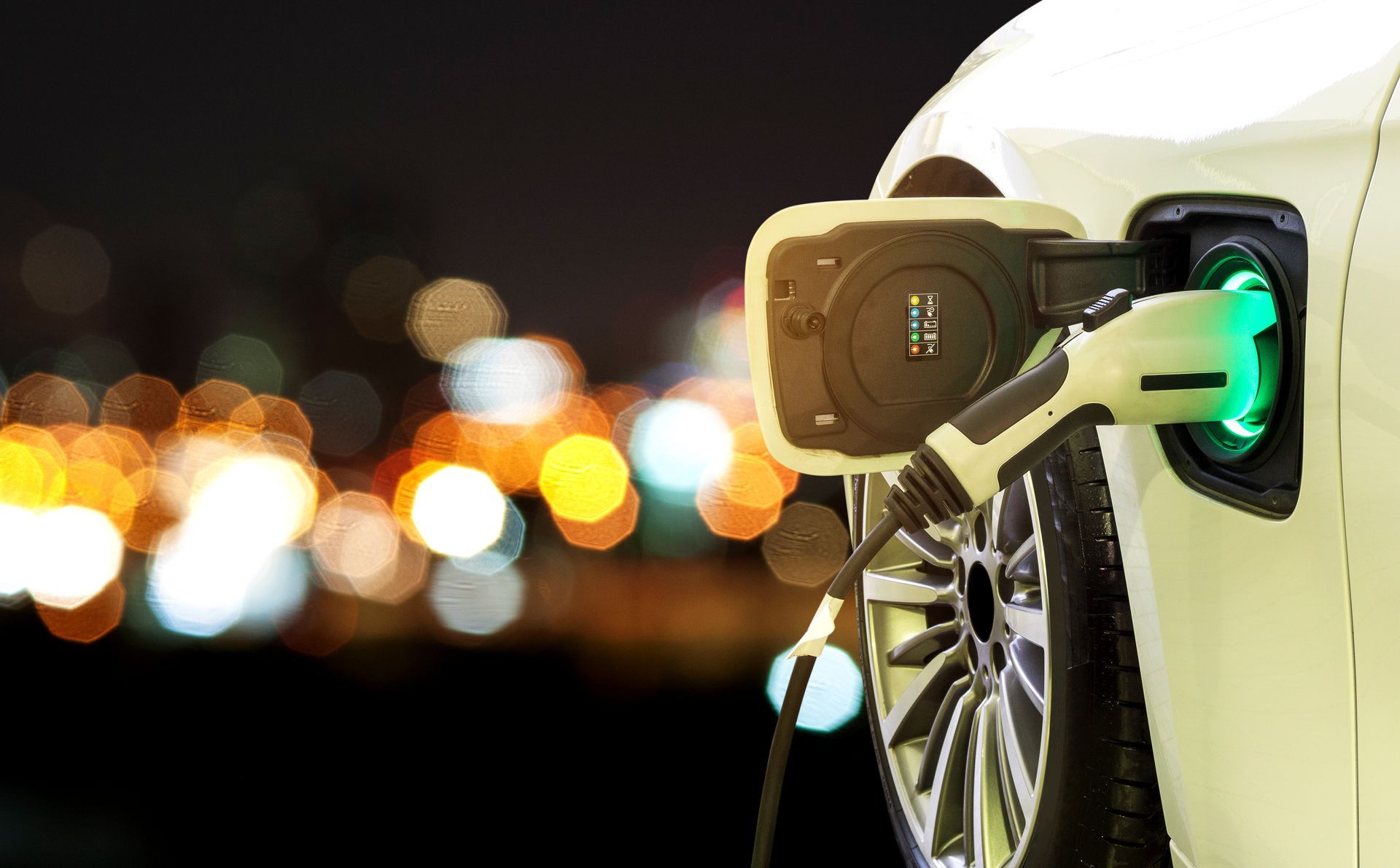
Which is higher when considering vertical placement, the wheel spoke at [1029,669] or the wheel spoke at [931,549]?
the wheel spoke at [931,549]

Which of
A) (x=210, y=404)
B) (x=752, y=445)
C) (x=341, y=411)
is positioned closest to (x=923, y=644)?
(x=752, y=445)

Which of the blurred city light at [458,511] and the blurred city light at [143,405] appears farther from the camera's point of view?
the blurred city light at [143,405]

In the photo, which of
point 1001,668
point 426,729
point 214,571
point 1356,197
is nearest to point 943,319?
point 1356,197

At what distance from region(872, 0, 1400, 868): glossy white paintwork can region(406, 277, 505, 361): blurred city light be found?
12.2 ft

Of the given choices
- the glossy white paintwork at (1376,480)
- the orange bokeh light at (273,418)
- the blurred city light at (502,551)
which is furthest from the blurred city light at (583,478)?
the glossy white paintwork at (1376,480)

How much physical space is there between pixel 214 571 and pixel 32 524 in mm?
1107

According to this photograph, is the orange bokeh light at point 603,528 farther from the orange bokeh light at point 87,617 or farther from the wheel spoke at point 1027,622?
the wheel spoke at point 1027,622

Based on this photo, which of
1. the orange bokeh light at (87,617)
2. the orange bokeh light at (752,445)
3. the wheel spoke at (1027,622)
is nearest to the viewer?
the wheel spoke at (1027,622)

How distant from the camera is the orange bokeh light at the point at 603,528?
3.85m

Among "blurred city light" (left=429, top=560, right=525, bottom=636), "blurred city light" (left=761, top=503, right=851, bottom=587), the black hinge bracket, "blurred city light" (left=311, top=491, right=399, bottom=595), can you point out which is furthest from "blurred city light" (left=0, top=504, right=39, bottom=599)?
the black hinge bracket

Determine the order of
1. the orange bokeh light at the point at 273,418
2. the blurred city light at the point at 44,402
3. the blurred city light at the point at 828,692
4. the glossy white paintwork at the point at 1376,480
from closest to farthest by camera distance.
Result: the glossy white paintwork at the point at 1376,480
the blurred city light at the point at 828,692
the orange bokeh light at the point at 273,418
the blurred city light at the point at 44,402

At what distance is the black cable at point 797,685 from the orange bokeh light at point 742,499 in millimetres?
2803

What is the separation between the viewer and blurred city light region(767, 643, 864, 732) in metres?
2.69

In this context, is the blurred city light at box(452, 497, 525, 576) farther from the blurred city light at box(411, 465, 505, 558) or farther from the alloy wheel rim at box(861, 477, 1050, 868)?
the alloy wheel rim at box(861, 477, 1050, 868)
